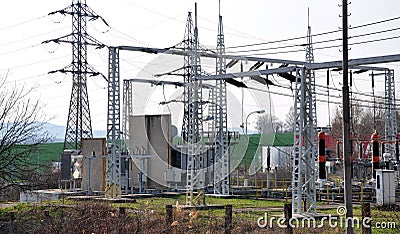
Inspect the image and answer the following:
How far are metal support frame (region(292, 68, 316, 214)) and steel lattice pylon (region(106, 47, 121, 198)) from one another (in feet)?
36.4

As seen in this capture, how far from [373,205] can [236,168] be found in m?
27.2

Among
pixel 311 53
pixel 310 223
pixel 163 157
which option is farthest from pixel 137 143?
pixel 310 223

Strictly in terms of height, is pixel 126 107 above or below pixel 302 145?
above

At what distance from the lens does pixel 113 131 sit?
31.6 m

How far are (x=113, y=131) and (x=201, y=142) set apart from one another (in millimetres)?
4740

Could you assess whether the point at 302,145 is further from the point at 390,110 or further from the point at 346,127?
the point at 390,110

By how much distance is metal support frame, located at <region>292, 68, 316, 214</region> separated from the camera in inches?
894

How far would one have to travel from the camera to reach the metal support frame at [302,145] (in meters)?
22.7

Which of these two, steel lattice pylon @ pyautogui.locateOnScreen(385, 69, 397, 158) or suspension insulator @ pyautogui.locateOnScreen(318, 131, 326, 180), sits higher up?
steel lattice pylon @ pyautogui.locateOnScreen(385, 69, 397, 158)

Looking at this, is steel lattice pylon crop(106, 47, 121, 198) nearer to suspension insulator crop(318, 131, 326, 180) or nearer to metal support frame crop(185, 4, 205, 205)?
metal support frame crop(185, 4, 205, 205)

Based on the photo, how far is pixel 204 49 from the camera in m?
36.4
